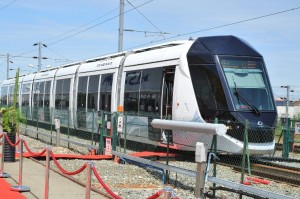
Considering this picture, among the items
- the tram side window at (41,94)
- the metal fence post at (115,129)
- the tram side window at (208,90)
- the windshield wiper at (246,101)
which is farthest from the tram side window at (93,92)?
the tram side window at (41,94)

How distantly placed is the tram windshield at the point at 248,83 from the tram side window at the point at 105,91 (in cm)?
657

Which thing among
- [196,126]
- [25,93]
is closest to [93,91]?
[196,126]

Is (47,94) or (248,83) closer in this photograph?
(248,83)

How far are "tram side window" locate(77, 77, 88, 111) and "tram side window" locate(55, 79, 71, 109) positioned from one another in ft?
5.25

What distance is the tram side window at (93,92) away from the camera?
20.4 m

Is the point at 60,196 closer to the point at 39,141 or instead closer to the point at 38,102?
the point at 39,141

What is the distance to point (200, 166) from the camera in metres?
7.20

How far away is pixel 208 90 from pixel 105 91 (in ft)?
22.8

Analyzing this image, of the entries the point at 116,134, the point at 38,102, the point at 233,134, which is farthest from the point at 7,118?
the point at 38,102

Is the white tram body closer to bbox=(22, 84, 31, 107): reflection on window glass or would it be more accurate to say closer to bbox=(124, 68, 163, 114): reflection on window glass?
bbox=(124, 68, 163, 114): reflection on window glass

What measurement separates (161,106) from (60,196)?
6.63 metres

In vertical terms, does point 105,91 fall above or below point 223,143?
above

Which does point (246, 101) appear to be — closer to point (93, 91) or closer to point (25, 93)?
point (93, 91)

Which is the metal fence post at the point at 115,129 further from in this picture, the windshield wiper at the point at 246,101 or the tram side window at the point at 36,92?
the tram side window at the point at 36,92
